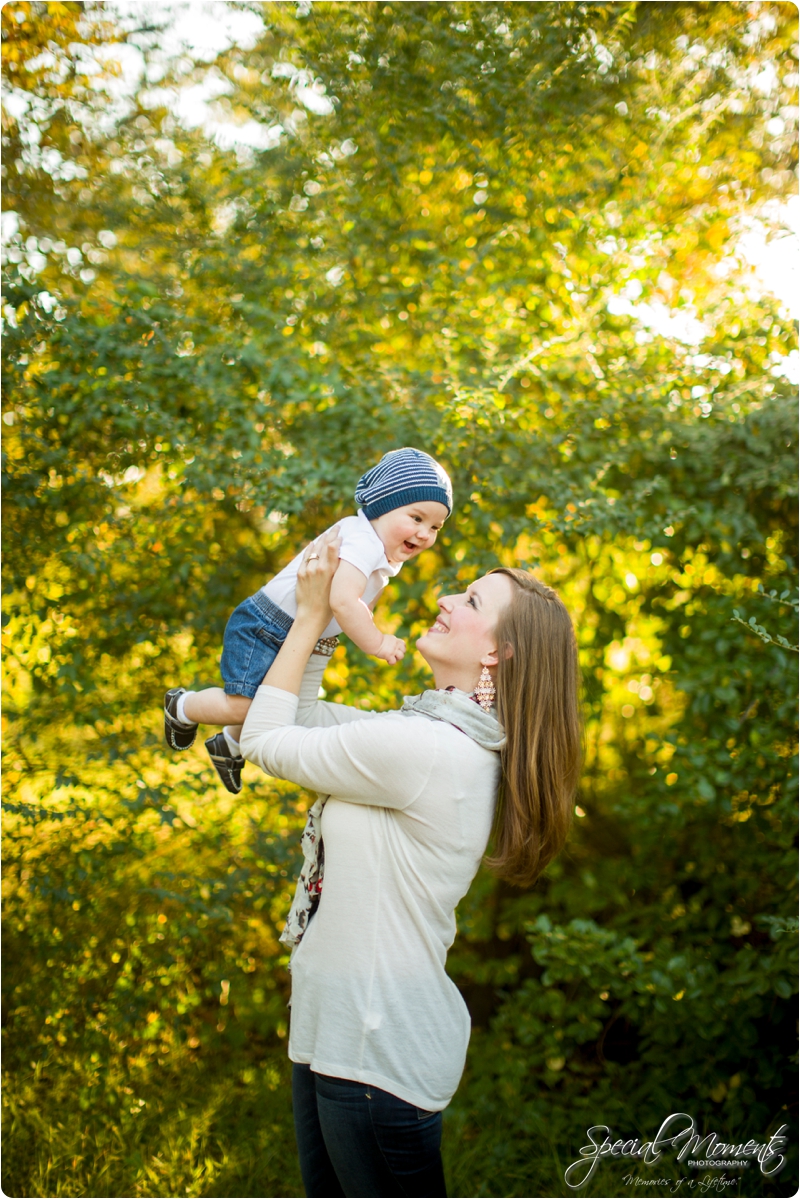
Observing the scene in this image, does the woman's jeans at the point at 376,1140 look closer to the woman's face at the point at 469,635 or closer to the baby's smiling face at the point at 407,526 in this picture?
the woman's face at the point at 469,635

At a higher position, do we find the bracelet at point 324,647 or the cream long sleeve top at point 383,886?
the bracelet at point 324,647

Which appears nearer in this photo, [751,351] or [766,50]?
[751,351]

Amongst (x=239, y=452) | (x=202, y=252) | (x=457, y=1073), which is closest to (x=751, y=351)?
(x=239, y=452)

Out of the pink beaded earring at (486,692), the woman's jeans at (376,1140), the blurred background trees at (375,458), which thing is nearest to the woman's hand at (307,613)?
the pink beaded earring at (486,692)

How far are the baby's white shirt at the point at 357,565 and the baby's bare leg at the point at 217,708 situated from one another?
0.22m

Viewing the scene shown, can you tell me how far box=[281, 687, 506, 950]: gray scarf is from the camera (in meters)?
1.59

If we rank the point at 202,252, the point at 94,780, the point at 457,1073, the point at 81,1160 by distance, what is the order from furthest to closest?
the point at 202,252, the point at 94,780, the point at 81,1160, the point at 457,1073

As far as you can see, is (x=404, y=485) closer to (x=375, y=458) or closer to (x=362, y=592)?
(x=362, y=592)

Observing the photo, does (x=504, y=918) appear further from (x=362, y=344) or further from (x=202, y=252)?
(x=202, y=252)

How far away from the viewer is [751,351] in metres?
3.06

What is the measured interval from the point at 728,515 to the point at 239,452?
1687mm

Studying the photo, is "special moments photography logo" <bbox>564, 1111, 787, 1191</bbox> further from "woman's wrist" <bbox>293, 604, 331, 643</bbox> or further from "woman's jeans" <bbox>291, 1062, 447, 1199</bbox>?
"woman's wrist" <bbox>293, 604, 331, 643</bbox>

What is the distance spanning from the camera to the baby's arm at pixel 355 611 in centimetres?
169

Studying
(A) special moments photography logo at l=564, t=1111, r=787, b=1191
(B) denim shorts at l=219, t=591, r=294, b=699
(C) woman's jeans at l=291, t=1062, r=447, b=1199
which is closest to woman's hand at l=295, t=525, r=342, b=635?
(B) denim shorts at l=219, t=591, r=294, b=699
